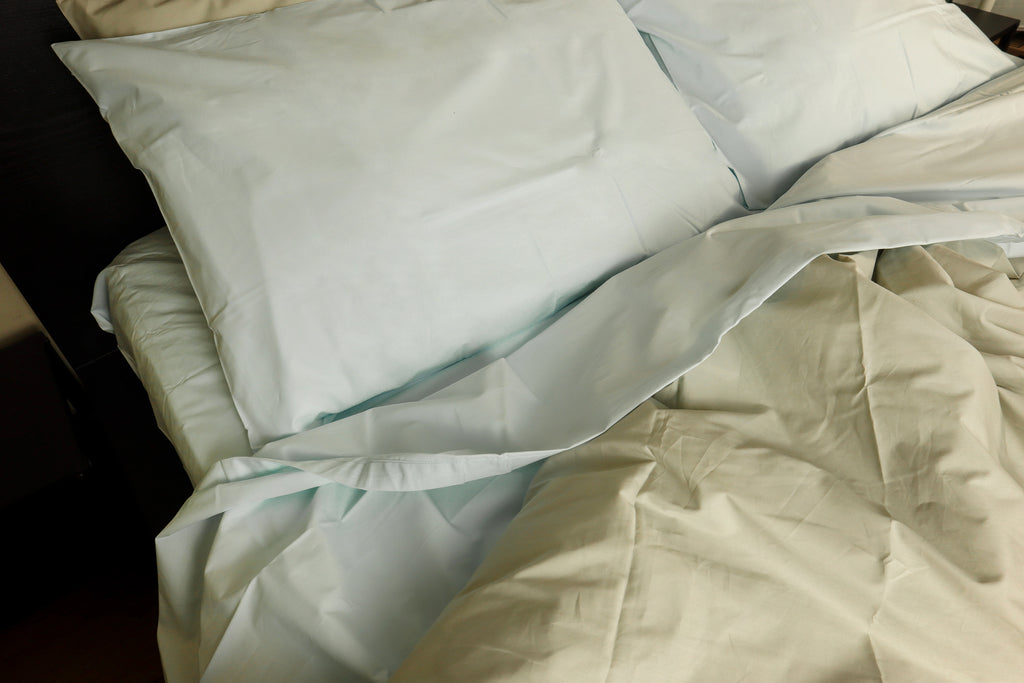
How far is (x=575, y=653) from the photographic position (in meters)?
0.46

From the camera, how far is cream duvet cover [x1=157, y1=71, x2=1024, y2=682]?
50cm

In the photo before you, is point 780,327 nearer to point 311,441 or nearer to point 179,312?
point 311,441

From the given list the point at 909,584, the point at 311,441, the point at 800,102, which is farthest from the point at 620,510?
the point at 800,102

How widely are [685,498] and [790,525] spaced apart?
0.08 m

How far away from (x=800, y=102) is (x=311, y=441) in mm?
928

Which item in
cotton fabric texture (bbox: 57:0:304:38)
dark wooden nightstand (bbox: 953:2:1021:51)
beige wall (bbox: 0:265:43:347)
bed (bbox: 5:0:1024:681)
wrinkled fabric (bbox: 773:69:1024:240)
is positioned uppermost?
cotton fabric texture (bbox: 57:0:304:38)

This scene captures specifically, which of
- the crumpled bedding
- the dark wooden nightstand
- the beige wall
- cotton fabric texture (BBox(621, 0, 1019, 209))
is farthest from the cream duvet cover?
the dark wooden nightstand

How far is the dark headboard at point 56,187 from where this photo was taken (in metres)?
0.86

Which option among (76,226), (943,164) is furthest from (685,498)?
(76,226)

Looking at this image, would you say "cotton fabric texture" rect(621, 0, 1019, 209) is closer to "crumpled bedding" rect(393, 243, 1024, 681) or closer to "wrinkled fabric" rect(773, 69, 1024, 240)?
"wrinkled fabric" rect(773, 69, 1024, 240)

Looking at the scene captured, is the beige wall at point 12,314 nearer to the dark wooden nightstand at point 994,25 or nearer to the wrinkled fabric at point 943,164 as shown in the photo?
the wrinkled fabric at point 943,164

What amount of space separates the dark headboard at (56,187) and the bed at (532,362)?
0.01 metres

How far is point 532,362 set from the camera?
81 cm

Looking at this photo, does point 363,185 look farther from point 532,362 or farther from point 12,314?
point 12,314
